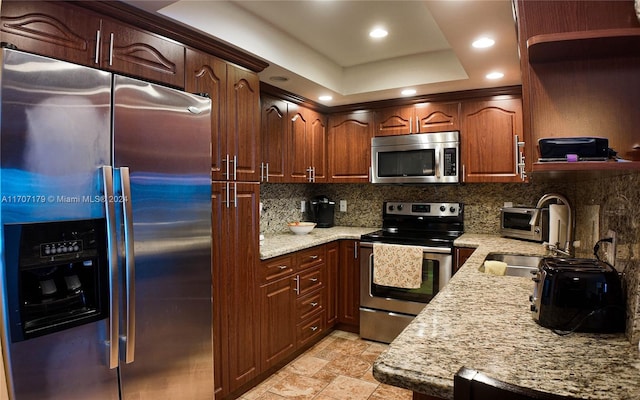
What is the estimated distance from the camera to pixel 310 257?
3.14m

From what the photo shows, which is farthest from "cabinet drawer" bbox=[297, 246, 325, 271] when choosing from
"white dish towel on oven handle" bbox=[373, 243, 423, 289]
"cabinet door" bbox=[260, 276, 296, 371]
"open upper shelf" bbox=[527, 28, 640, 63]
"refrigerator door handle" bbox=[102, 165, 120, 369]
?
"open upper shelf" bbox=[527, 28, 640, 63]

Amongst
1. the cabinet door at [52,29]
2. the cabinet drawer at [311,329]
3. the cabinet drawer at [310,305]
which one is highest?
the cabinet door at [52,29]

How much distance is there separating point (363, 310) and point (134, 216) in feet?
7.72

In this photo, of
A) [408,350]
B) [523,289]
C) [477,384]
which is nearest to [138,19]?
[408,350]

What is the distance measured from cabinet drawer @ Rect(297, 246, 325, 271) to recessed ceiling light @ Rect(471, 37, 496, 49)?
1879 millimetres

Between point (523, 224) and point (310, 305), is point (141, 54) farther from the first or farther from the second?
point (523, 224)

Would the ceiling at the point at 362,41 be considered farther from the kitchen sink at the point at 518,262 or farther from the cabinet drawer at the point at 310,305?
the cabinet drawer at the point at 310,305

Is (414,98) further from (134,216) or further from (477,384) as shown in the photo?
(477,384)

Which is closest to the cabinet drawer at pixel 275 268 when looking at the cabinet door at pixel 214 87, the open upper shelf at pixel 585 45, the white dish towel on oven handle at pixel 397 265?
the cabinet door at pixel 214 87

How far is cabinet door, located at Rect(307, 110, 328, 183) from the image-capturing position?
3709 millimetres

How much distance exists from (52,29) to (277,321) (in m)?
2.15

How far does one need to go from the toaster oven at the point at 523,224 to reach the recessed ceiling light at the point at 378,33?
172 cm

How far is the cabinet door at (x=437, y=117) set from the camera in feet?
11.2

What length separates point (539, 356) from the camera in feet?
3.05
